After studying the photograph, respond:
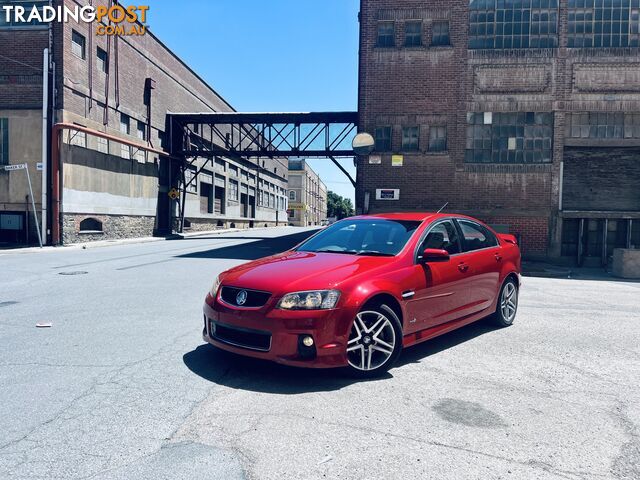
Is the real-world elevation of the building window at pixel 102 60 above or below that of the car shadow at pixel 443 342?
above

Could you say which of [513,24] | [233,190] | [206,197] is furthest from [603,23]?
[233,190]

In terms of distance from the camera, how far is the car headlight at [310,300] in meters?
4.21

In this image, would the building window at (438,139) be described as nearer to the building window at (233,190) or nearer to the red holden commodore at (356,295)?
the red holden commodore at (356,295)

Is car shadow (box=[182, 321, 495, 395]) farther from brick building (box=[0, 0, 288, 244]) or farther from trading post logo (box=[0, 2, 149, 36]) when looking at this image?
trading post logo (box=[0, 2, 149, 36])

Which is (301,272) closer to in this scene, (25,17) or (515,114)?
(515,114)

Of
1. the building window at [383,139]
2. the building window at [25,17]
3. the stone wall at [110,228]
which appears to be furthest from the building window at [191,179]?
the building window at [383,139]

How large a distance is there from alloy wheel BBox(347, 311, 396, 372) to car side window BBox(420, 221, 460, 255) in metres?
1.18

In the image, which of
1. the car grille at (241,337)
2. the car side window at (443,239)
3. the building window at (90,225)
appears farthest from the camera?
the building window at (90,225)

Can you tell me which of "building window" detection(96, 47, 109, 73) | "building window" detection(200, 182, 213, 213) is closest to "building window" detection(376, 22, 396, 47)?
"building window" detection(96, 47, 109, 73)

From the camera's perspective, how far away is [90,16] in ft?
79.8

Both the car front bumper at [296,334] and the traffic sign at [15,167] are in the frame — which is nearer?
the car front bumper at [296,334]

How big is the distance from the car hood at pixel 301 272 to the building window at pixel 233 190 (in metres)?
43.8

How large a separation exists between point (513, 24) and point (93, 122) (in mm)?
19659

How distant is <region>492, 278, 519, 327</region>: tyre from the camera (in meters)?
6.66
